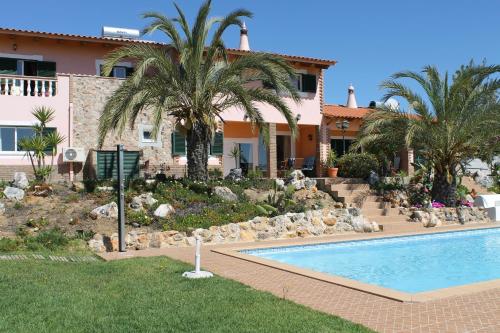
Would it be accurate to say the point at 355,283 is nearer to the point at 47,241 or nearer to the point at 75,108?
the point at 47,241

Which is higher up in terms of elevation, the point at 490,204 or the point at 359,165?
the point at 359,165

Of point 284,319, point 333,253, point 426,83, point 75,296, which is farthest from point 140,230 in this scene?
point 426,83

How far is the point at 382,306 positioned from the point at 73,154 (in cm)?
1591

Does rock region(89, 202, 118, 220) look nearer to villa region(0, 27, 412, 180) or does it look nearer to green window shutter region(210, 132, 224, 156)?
villa region(0, 27, 412, 180)

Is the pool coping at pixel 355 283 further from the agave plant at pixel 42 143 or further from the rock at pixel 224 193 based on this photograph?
the agave plant at pixel 42 143

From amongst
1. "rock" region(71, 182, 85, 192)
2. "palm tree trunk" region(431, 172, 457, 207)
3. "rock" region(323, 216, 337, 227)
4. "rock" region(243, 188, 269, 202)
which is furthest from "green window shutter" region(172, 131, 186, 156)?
"palm tree trunk" region(431, 172, 457, 207)

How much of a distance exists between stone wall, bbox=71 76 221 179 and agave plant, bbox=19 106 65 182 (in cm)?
96

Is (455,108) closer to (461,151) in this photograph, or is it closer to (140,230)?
(461,151)

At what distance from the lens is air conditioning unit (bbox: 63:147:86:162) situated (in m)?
20.0

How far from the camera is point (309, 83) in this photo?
26531mm

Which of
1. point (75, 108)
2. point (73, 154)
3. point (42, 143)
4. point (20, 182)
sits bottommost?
point (20, 182)

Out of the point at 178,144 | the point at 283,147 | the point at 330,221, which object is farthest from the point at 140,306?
the point at 283,147

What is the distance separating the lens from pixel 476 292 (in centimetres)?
764

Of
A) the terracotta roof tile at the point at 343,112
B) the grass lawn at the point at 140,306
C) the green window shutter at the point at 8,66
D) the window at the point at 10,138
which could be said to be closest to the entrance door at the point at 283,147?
the terracotta roof tile at the point at 343,112
